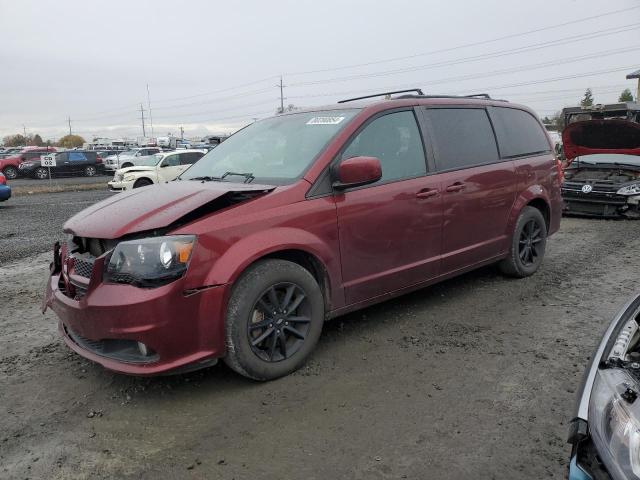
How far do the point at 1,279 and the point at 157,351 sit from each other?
4.32 meters

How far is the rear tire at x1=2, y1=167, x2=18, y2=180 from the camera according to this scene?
3005 cm

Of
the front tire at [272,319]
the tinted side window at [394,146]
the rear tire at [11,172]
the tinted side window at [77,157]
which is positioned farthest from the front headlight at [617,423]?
the rear tire at [11,172]

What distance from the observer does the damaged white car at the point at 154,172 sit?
1831 centimetres

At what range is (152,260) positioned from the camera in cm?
298

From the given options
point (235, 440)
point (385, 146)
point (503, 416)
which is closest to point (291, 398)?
point (235, 440)

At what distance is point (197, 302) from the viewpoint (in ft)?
9.95

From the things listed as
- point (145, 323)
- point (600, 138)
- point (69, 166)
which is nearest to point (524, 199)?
point (145, 323)

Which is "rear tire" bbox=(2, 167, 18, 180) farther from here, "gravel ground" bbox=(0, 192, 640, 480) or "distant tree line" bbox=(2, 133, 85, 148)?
"distant tree line" bbox=(2, 133, 85, 148)

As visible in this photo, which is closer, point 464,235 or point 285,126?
point 285,126

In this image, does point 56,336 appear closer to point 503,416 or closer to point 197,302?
point 197,302

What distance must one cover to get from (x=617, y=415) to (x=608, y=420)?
32 millimetres

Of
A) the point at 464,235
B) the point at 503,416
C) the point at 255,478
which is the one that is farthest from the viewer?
the point at 464,235

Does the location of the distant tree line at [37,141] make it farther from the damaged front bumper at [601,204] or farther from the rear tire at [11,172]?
the damaged front bumper at [601,204]

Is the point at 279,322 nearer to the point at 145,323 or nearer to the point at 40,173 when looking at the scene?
the point at 145,323
